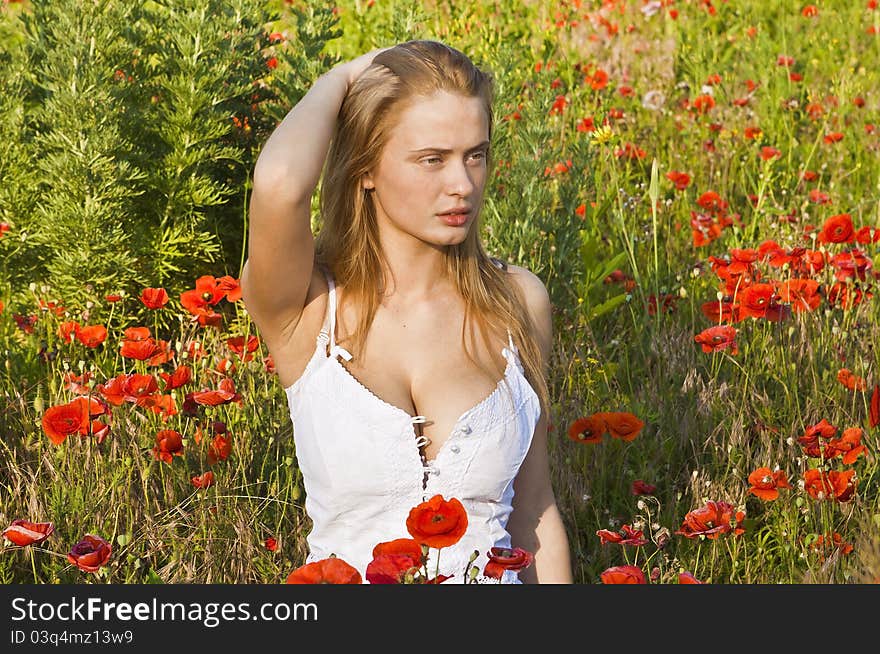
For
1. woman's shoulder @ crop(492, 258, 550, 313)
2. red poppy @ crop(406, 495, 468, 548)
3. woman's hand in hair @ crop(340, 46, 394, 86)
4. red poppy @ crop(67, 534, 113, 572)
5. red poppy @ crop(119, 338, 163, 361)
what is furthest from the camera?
red poppy @ crop(119, 338, 163, 361)

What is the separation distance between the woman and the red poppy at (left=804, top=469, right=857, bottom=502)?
57 cm

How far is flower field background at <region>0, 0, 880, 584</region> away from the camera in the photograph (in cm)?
272

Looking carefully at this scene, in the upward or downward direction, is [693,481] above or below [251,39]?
below

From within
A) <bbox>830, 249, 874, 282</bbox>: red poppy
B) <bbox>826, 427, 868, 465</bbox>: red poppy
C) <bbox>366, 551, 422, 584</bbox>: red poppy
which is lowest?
<bbox>826, 427, 868, 465</bbox>: red poppy

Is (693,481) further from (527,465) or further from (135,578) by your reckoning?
(135,578)

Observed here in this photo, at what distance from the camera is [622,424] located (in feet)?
8.35

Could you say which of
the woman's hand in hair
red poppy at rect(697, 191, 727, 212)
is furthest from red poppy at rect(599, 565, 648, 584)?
red poppy at rect(697, 191, 727, 212)

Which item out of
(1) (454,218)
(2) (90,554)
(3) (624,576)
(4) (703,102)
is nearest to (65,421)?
(2) (90,554)

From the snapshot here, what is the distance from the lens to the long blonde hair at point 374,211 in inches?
89.1

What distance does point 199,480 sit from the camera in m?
2.68

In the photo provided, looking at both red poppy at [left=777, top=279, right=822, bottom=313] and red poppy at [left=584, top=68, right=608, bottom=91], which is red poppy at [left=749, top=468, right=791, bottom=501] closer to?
red poppy at [left=777, top=279, right=822, bottom=313]

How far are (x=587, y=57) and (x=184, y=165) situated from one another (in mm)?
2992

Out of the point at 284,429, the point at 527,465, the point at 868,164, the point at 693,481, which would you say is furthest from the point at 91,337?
the point at 868,164

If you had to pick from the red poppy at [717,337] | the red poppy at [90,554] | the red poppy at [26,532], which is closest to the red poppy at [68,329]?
the red poppy at [26,532]
